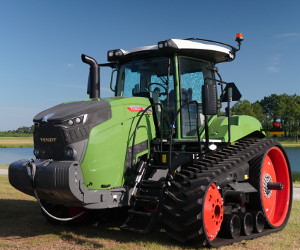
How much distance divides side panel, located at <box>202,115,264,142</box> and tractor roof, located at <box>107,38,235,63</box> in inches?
43.7

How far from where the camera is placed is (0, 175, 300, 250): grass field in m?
5.38

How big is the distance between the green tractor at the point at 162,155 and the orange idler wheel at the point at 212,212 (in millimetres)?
13

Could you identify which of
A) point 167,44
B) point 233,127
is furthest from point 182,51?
point 233,127

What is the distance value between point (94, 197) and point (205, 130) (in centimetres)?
192

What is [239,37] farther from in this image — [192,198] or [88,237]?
[88,237]

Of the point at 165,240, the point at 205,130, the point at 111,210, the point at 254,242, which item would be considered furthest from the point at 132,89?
the point at 254,242

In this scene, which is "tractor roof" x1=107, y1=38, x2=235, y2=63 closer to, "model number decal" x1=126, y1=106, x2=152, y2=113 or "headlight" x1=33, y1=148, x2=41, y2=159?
"model number decal" x1=126, y1=106, x2=152, y2=113

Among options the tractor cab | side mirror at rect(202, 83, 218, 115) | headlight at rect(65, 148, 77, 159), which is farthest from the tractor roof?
headlight at rect(65, 148, 77, 159)

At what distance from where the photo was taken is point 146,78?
6648 millimetres

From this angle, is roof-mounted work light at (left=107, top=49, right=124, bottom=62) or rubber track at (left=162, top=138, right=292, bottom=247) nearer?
rubber track at (left=162, top=138, right=292, bottom=247)

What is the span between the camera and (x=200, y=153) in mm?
5844

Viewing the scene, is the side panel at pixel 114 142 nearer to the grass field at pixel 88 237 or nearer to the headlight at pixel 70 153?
the headlight at pixel 70 153

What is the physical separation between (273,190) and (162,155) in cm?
257

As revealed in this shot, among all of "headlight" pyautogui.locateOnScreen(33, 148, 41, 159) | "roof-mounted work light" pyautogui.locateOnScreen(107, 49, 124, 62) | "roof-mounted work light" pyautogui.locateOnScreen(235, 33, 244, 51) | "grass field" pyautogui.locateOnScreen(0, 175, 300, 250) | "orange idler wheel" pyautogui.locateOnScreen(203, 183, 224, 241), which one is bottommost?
"grass field" pyautogui.locateOnScreen(0, 175, 300, 250)
